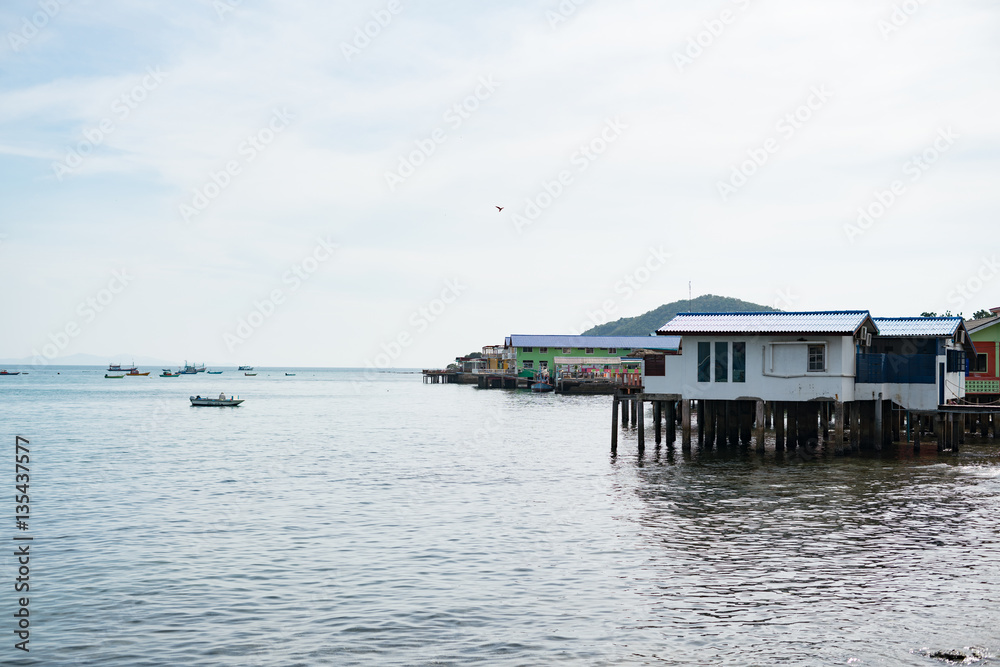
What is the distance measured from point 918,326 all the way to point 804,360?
9.15 meters

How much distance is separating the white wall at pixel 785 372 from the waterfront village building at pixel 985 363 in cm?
1687

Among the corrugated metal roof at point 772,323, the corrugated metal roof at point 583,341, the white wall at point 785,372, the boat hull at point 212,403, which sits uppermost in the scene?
the corrugated metal roof at point 583,341

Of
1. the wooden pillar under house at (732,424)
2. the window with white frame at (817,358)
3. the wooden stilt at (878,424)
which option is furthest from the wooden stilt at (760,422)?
the wooden stilt at (878,424)

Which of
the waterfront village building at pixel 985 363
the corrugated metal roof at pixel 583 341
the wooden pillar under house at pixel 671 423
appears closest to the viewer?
the wooden pillar under house at pixel 671 423

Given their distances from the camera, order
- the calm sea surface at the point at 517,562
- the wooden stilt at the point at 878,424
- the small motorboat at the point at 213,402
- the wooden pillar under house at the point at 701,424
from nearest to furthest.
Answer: the calm sea surface at the point at 517,562 < the wooden stilt at the point at 878,424 < the wooden pillar under house at the point at 701,424 < the small motorboat at the point at 213,402

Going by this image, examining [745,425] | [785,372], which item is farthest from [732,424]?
[785,372]

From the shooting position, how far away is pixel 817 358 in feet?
131

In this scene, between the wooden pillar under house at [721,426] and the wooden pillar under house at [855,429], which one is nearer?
the wooden pillar under house at [855,429]

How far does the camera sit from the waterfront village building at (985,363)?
5259 centimetres

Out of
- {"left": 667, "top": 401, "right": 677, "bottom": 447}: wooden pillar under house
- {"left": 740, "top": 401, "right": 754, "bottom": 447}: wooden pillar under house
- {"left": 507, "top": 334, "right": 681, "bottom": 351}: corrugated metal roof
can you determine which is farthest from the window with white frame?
{"left": 507, "top": 334, "right": 681, "bottom": 351}: corrugated metal roof

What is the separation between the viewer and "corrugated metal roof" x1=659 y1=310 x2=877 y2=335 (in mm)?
39281

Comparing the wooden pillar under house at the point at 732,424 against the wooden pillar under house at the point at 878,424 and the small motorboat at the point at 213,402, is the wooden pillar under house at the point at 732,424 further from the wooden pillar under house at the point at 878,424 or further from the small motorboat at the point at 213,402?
the small motorboat at the point at 213,402

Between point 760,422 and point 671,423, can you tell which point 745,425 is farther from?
point 760,422

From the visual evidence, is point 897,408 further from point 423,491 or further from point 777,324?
point 423,491
